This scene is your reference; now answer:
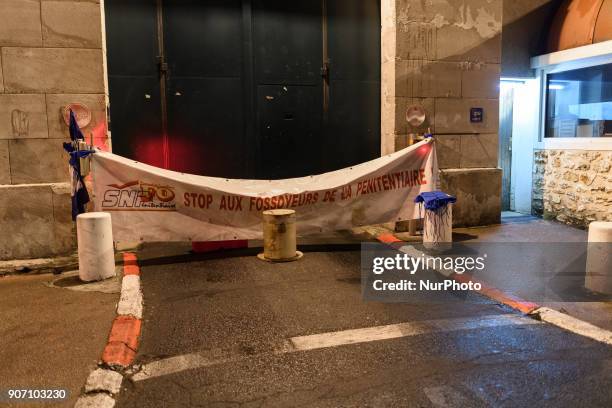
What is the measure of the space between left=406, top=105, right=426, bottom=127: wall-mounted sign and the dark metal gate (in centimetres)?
81

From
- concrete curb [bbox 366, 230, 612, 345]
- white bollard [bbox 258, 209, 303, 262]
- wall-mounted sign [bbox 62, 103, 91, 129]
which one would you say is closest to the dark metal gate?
wall-mounted sign [bbox 62, 103, 91, 129]

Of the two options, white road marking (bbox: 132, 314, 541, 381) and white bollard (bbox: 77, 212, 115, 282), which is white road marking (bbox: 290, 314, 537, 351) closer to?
white road marking (bbox: 132, 314, 541, 381)

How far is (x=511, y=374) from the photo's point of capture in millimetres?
4148

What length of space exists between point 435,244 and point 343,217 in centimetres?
149

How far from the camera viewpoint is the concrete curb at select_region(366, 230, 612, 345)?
194 inches

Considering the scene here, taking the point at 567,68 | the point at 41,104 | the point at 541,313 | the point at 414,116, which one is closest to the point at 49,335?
the point at 41,104

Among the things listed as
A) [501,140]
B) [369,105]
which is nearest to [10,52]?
[369,105]

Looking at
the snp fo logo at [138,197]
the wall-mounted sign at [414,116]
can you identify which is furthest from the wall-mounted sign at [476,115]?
the snp fo logo at [138,197]

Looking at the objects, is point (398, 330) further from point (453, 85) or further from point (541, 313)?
point (453, 85)

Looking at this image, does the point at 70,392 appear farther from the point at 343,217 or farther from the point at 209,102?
the point at 209,102

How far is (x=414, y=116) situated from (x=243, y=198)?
12.0ft

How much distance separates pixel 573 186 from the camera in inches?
398

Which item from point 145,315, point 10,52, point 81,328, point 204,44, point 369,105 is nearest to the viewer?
point 81,328
